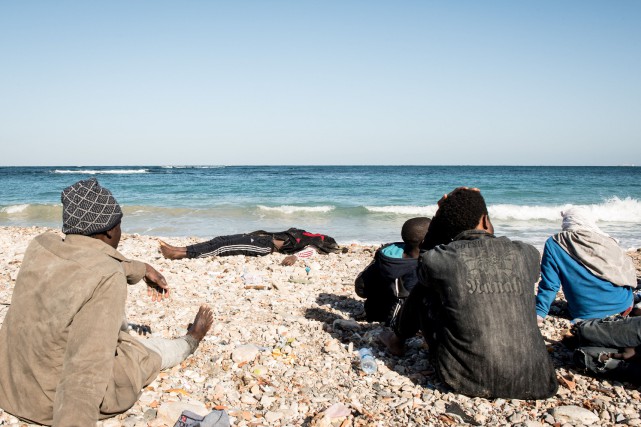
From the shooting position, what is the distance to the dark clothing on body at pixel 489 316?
298 centimetres

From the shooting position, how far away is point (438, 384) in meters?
3.43

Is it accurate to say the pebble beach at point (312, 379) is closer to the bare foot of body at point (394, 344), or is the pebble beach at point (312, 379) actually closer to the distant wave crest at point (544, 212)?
the bare foot of body at point (394, 344)

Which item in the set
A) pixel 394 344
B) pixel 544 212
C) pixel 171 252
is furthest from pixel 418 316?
pixel 544 212

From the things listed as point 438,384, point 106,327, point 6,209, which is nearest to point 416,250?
point 438,384

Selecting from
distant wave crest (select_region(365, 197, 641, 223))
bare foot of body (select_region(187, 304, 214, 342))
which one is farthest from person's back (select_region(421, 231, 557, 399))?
distant wave crest (select_region(365, 197, 641, 223))

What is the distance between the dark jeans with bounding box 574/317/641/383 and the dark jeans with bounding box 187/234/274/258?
5.57 m

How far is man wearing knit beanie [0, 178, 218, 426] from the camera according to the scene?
2.25 m

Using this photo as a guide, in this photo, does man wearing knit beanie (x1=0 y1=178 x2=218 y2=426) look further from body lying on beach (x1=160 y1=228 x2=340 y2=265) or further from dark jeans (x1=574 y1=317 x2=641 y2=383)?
body lying on beach (x1=160 y1=228 x2=340 y2=265)

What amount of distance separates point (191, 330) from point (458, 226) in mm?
2315

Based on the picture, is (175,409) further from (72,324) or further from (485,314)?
→ (485,314)

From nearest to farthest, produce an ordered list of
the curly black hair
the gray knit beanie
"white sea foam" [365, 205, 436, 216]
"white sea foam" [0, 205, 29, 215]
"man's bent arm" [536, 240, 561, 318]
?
the gray knit beanie → the curly black hair → "man's bent arm" [536, 240, 561, 318] → "white sea foam" [0, 205, 29, 215] → "white sea foam" [365, 205, 436, 216]

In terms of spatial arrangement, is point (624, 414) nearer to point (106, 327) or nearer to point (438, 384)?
point (438, 384)

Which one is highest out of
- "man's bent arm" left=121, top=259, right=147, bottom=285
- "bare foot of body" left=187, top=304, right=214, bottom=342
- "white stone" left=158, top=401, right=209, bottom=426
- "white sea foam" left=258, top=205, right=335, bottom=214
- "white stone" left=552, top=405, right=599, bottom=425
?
"man's bent arm" left=121, top=259, right=147, bottom=285

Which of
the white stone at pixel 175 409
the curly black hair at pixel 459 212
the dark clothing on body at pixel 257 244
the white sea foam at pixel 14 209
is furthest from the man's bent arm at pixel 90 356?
the white sea foam at pixel 14 209
